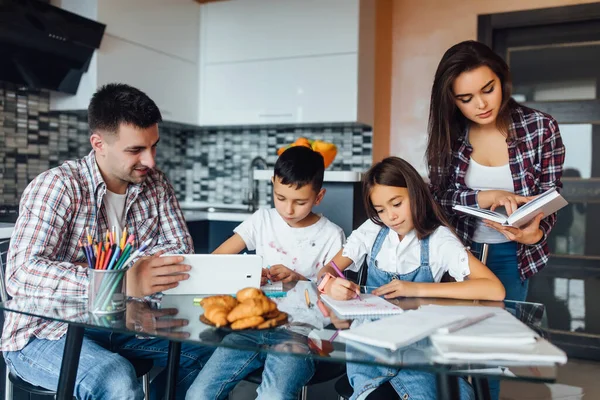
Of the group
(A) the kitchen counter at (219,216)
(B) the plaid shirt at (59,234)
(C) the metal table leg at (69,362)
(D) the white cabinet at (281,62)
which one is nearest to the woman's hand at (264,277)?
(B) the plaid shirt at (59,234)

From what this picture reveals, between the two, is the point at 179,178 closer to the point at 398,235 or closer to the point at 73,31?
the point at 73,31

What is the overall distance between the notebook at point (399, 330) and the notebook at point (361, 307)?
12 centimetres

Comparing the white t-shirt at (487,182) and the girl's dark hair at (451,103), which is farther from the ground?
the girl's dark hair at (451,103)

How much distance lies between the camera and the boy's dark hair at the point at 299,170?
1.96 metres

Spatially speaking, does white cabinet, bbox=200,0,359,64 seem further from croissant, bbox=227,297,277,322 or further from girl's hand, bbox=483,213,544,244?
croissant, bbox=227,297,277,322

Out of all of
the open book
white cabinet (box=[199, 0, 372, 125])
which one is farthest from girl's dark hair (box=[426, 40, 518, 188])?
white cabinet (box=[199, 0, 372, 125])

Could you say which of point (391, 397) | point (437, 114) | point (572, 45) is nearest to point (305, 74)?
point (572, 45)

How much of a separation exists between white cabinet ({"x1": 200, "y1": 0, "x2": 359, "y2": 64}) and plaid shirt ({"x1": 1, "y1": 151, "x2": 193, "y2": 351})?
7.57ft

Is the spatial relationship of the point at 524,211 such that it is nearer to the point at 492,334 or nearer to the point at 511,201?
the point at 511,201

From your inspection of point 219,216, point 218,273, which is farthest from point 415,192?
point 219,216

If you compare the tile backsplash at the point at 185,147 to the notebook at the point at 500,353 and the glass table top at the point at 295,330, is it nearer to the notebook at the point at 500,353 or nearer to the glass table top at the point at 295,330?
the glass table top at the point at 295,330

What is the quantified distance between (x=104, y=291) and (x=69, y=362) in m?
0.21

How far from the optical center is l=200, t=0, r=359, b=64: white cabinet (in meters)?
3.81

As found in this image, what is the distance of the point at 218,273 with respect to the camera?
1.40 metres
